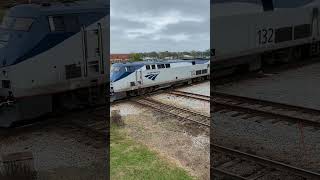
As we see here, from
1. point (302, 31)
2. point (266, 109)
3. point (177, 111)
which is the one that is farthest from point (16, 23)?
point (302, 31)

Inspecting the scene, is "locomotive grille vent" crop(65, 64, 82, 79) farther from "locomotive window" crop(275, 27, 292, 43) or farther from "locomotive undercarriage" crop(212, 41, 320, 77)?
"locomotive window" crop(275, 27, 292, 43)

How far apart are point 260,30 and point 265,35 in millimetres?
161

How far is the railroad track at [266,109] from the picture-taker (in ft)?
18.0

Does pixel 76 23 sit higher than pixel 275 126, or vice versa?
pixel 76 23

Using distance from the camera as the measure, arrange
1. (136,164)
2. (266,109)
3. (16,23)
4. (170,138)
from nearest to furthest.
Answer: (136,164) < (170,138) < (16,23) < (266,109)

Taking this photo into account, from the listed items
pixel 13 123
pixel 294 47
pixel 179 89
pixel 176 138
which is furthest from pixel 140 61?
pixel 294 47

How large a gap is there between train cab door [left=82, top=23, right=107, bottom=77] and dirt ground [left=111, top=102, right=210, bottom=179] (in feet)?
2.45

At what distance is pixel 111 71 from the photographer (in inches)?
160

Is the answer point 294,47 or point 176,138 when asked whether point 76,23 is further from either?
point 294,47

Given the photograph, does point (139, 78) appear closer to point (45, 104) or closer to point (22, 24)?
point (45, 104)

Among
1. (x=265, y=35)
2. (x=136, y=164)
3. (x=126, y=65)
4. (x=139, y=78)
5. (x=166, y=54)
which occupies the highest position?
(x=265, y=35)

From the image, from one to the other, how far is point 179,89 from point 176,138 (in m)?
1.10

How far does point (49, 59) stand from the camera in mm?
5078

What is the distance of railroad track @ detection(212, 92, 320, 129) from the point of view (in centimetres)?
548
